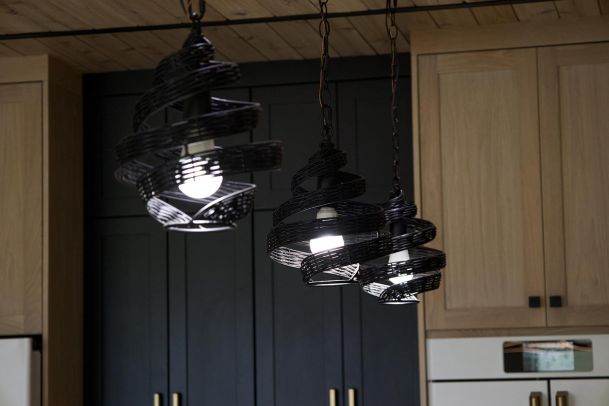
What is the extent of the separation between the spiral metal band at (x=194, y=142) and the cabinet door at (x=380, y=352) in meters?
2.41

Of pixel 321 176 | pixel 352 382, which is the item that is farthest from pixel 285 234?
pixel 352 382

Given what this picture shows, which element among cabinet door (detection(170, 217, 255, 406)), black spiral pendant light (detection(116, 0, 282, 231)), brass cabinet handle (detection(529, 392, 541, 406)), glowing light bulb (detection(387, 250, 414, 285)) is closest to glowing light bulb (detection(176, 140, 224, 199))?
black spiral pendant light (detection(116, 0, 282, 231))

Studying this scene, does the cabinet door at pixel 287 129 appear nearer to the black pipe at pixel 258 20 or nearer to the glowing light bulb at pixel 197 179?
the black pipe at pixel 258 20

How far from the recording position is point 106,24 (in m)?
3.48

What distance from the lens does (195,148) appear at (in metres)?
1.40

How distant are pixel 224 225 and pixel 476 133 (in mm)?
2183

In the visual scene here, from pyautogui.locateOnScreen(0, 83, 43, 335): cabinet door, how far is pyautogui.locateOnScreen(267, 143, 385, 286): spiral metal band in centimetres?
192

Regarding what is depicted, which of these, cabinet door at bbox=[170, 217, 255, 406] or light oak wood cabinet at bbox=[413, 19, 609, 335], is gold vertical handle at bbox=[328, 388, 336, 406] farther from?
light oak wood cabinet at bbox=[413, 19, 609, 335]

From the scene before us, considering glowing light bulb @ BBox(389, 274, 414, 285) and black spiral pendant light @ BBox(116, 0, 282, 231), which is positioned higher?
black spiral pendant light @ BBox(116, 0, 282, 231)

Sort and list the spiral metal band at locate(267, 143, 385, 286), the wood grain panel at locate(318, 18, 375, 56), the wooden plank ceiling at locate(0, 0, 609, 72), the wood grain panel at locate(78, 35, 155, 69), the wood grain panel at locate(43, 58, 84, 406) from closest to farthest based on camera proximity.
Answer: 1. the spiral metal band at locate(267, 143, 385, 286)
2. the wooden plank ceiling at locate(0, 0, 609, 72)
3. the wood grain panel at locate(318, 18, 375, 56)
4. the wood grain panel at locate(78, 35, 155, 69)
5. the wood grain panel at locate(43, 58, 84, 406)

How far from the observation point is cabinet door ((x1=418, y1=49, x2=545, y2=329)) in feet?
11.4

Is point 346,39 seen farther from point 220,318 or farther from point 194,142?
point 194,142

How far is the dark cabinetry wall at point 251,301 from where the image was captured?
3.89m

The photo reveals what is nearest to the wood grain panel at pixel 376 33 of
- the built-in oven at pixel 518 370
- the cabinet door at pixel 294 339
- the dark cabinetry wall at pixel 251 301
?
the dark cabinetry wall at pixel 251 301
